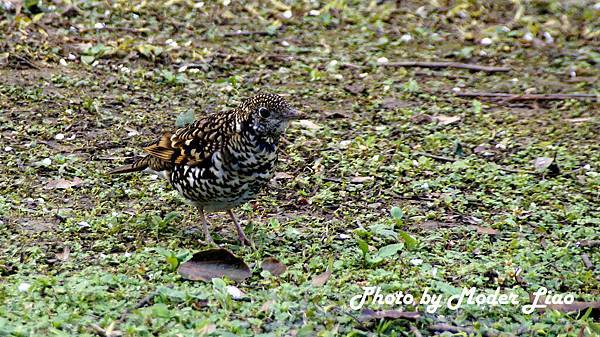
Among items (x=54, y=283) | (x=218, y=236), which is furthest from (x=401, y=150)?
(x=54, y=283)

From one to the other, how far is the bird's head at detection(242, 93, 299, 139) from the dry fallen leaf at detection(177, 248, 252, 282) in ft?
2.86

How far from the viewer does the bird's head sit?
21.9ft

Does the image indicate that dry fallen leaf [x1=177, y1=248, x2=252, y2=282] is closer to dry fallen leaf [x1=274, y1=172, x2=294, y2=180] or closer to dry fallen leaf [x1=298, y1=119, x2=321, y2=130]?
dry fallen leaf [x1=274, y1=172, x2=294, y2=180]

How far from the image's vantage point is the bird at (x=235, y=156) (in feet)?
21.7

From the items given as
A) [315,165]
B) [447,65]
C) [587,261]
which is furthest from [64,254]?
[447,65]

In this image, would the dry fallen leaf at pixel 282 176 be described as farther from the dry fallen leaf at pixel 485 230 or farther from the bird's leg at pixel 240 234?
the dry fallen leaf at pixel 485 230

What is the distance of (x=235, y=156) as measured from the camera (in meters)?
6.61

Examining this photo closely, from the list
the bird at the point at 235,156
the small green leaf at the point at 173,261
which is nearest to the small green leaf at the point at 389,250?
the bird at the point at 235,156

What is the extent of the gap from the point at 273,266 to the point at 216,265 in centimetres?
37

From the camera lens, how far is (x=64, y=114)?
29.3 feet

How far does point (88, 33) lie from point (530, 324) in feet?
20.8

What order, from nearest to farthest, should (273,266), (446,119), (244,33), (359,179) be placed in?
(273,266) < (359,179) < (446,119) < (244,33)

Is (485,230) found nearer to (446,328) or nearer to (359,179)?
(359,179)

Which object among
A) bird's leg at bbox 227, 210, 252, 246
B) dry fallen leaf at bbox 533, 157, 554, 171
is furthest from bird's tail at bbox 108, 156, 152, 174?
dry fallen leaf at bbox 533, 157, 554, 171
